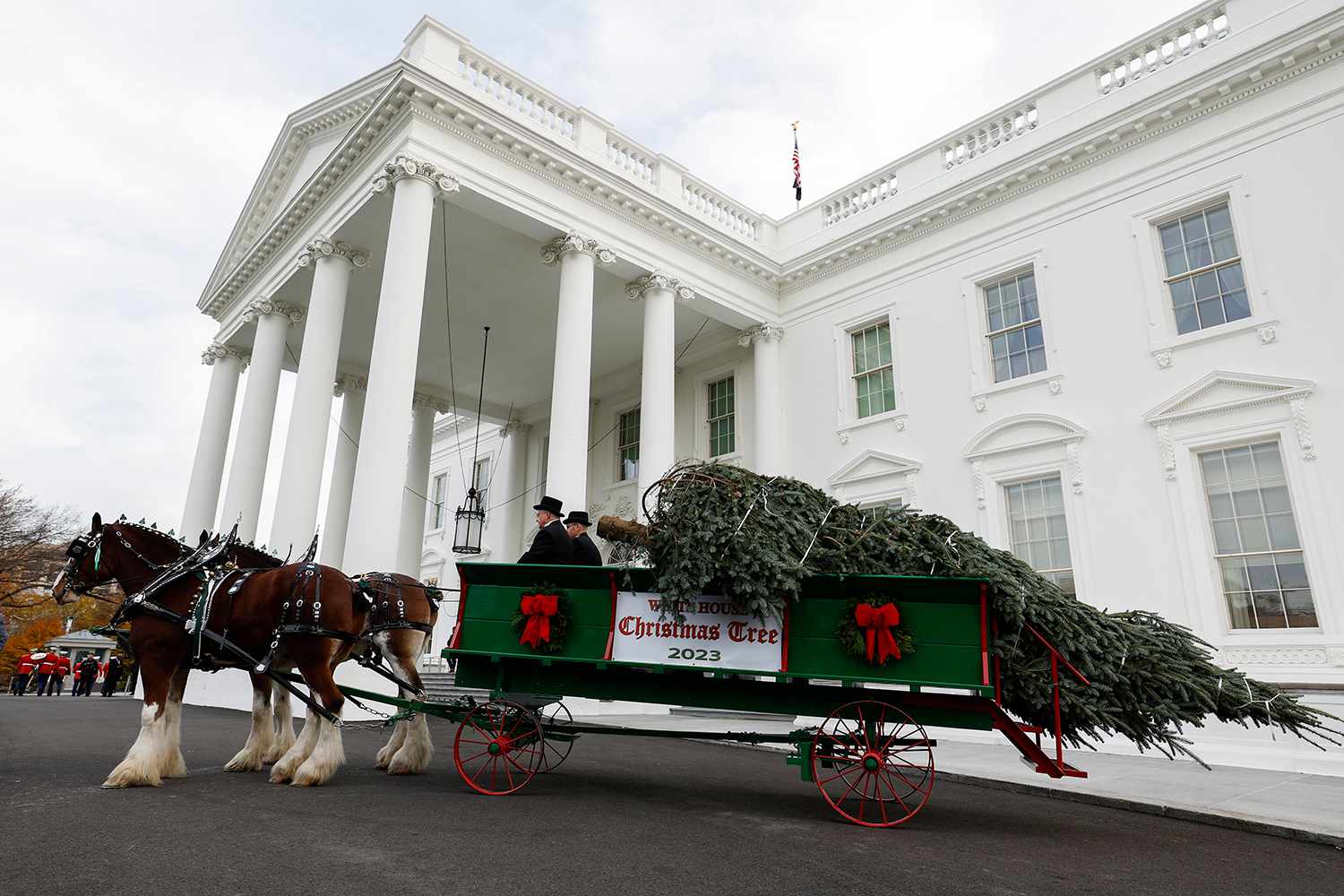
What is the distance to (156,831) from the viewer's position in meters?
3.97

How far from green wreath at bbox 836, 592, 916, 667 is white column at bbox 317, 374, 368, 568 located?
52.6ft

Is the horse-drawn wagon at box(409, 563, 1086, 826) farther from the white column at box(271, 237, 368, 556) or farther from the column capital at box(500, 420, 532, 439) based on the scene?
the column capital at box(500, 420, 532, 439)

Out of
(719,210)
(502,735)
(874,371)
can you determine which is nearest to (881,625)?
(502,735)

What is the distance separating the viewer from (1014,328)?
12.9 m

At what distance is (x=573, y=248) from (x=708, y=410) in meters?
5.94

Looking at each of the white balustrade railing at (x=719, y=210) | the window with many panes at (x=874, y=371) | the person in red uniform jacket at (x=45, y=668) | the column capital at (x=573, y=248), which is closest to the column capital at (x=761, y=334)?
the window with many panes at (x=874, y=371)

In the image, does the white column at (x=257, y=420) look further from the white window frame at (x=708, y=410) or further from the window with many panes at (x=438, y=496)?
the window with many panes at (x=438, y=496)

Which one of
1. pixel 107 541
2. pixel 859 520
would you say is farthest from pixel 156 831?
pixel 859 520

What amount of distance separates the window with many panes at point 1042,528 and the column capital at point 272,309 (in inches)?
587

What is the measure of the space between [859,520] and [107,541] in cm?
561

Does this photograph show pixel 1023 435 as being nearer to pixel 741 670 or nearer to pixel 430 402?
pixel 741 670

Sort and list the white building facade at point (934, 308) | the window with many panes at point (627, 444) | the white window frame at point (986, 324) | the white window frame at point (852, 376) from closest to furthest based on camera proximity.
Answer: the white building facade at point (934, 308) → the white window frame at point (986, 324) → the white window frame at point (852, 376) → the window with many panes at point (627, 444)

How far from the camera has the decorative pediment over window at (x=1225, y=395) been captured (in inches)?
379

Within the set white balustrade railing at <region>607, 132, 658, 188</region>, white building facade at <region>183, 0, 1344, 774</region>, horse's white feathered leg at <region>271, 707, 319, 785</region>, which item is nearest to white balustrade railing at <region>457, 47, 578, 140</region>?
white building facade at <region>183, 0, 1344, 774</region>
